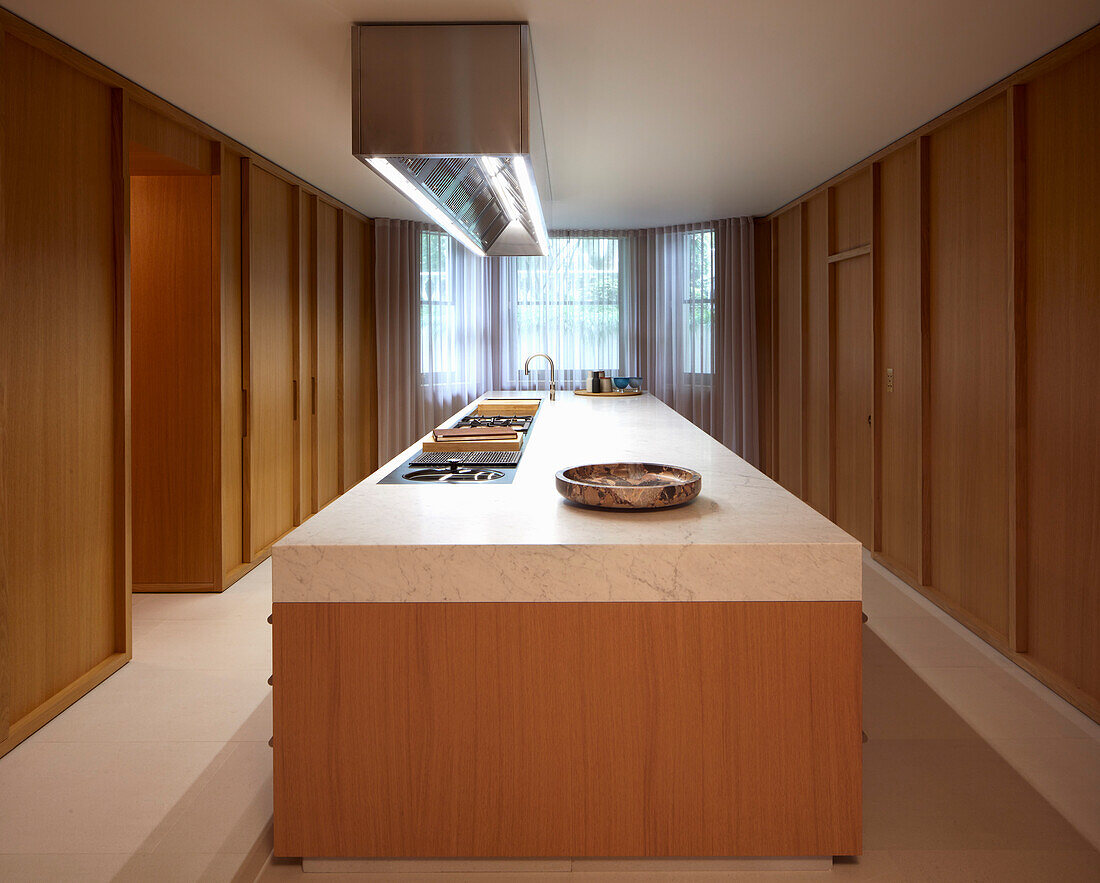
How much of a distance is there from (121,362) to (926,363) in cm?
377

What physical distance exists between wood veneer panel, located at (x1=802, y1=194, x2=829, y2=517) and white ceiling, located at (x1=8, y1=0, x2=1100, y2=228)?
85 centimetres

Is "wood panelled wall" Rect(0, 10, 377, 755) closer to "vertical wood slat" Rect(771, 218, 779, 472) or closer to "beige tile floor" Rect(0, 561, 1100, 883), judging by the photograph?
"beige tile floor" Rect(0, 561, 1100, 883)

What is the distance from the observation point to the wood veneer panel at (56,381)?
270cm

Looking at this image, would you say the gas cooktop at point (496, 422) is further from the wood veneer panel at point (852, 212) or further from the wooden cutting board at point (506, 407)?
the wood veneer panel at point (852, 212)

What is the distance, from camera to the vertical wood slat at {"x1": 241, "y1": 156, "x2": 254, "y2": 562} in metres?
4.50

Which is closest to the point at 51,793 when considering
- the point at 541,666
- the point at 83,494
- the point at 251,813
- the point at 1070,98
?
the point at 251,813

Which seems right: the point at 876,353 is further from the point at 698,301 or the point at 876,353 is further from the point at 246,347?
the point at 246,347

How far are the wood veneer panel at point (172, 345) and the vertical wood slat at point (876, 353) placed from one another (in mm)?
3660

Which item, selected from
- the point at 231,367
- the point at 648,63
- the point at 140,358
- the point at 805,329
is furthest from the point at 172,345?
the point at 805,329

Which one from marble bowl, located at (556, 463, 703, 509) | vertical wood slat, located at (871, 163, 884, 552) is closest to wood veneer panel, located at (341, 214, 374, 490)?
vertical wood slat, located at (871, 163, 884, 552)

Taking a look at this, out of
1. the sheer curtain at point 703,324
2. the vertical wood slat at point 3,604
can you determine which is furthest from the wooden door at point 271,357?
the sheer curtain at point 703,324

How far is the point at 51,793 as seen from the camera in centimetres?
235

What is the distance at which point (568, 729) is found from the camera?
1.78 meters

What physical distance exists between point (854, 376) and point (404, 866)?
4.28 m
